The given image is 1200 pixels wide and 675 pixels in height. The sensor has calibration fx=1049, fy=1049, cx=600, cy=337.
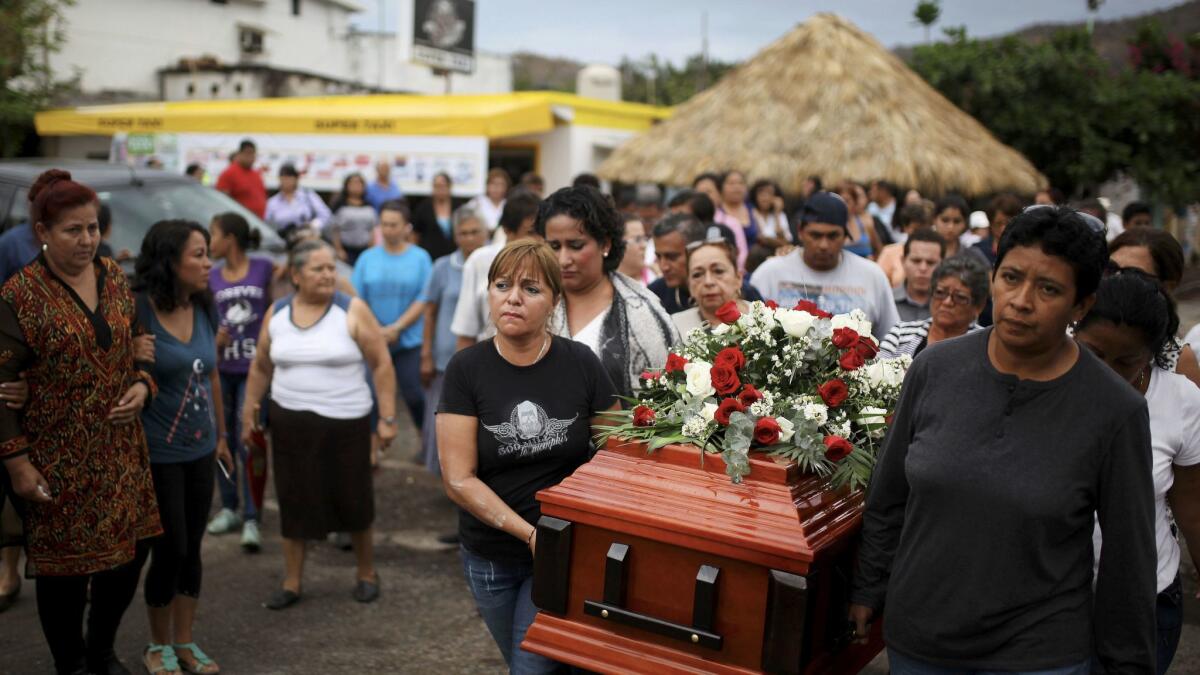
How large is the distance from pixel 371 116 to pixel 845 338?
14901 millimetres

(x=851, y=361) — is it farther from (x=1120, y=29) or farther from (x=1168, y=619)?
(x=1120, y=29)

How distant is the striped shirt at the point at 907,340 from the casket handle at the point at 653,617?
2.28 m

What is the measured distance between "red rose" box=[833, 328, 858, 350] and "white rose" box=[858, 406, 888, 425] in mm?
202

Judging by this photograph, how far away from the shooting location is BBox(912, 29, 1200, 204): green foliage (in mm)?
15922

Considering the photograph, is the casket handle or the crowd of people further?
the casket handle

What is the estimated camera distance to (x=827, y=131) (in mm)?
15203

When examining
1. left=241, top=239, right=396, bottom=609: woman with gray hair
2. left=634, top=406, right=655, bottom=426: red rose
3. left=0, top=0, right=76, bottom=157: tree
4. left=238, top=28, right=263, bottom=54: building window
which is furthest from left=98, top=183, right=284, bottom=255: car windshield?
left=238, top=28, right=263, bottom=54: building window

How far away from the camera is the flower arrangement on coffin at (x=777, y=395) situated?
2965 mm

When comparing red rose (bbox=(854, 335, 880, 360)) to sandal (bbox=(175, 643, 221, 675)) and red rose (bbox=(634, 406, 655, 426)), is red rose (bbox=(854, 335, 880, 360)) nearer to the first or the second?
red rose (bbox=(634, 406, 655, 426))

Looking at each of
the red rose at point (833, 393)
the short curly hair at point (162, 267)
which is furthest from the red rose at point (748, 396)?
the short curly hair at point (162, 267)

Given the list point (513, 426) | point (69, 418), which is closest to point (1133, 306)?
point (513, 426)

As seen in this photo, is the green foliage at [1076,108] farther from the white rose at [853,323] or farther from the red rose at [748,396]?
the red rose at [748,396]

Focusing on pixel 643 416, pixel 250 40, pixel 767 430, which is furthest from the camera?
pixel 250 40

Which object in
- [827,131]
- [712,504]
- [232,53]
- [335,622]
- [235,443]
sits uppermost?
[232,53]
